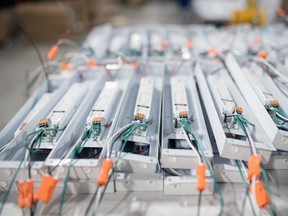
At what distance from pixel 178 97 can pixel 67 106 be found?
21.6 inches

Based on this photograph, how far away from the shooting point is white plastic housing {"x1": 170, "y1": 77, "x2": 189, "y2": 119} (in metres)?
1.18

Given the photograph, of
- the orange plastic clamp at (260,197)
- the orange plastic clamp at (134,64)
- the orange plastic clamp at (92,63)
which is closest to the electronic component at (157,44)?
the orange plastic clamp at (134,64)

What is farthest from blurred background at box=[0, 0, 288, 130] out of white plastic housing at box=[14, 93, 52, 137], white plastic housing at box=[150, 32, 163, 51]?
white plastic housing at box=[14, 93, 52, 137]

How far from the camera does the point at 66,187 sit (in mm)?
978

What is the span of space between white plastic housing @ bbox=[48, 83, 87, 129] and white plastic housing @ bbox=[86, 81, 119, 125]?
123 millimetres

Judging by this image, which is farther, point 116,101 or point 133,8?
point 133,8

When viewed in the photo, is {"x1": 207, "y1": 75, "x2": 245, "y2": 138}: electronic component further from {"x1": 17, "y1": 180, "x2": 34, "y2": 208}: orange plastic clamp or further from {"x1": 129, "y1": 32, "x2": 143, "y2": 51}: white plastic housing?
{"x1": 129, "y1": 32, "x2": 143, "y2": 51}: white plastic housing

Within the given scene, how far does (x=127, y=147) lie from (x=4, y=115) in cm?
101

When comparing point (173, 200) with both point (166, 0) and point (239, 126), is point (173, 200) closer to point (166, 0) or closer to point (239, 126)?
point (239, 126)

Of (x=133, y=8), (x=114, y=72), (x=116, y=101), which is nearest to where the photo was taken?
(x=116, y=101)

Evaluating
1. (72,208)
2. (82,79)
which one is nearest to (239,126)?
(72,208)

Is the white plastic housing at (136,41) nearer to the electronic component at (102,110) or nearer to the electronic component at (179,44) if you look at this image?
the electronic component at (179,44)

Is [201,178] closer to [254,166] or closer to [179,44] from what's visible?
[254,166]

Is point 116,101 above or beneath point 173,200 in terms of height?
above
